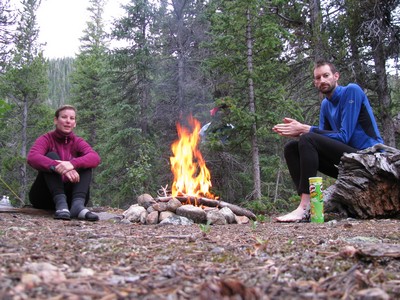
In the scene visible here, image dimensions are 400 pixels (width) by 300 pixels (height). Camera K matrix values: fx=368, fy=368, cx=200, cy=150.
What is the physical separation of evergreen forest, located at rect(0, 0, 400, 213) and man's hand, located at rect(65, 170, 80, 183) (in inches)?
37.4

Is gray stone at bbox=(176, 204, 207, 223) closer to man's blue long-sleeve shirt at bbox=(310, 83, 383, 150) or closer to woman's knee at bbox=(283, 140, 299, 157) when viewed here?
woman's knee at bbox=(283, 140, 299, 157)

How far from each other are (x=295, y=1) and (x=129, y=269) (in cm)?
1059

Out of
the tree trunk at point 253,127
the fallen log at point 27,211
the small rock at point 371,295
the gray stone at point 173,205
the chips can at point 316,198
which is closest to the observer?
the small rock at point 371,295

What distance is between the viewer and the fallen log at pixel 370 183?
4.09 metres

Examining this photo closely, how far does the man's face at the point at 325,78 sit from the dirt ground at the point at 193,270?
2.64 metres

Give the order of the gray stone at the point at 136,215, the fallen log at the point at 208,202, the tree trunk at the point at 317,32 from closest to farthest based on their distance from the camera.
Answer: the gray stone at the point at 136,215 → the fallen log at the point at 208,202 → the tree trunk at the point at 317,32

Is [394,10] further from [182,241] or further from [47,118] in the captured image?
[47,118]

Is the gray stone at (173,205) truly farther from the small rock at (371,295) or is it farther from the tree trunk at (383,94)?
the tree trunk at (383,94)

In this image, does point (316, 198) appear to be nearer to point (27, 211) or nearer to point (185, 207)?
point (185, 207)

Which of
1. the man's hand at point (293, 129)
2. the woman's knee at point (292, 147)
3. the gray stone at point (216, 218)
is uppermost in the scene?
the man's hand at point (293, 129)

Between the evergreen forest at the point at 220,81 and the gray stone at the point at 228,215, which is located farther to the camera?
the evergreen forest at the point at 220,81

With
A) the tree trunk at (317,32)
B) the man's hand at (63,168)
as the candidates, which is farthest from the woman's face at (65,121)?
the tree trunk at (317,32)

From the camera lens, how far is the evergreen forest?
326 inches

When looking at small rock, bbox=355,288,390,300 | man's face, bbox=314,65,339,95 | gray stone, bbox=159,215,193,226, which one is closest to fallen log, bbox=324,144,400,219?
man's face, bbox=314,65,339,95
